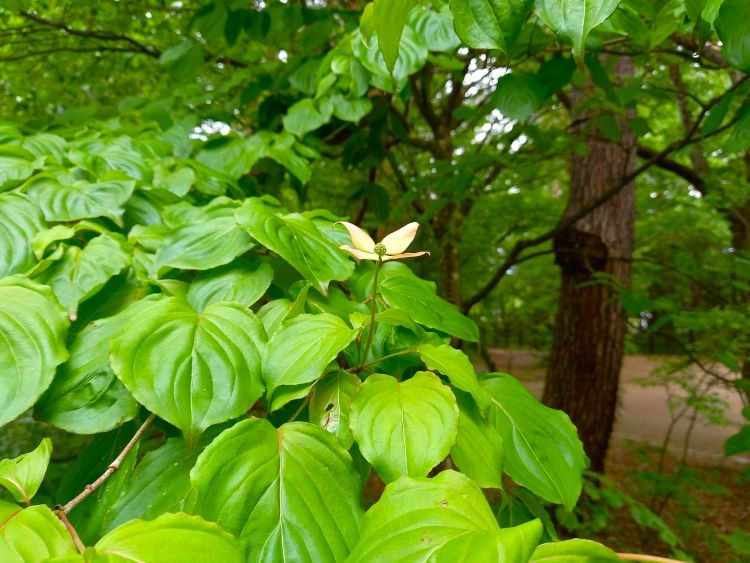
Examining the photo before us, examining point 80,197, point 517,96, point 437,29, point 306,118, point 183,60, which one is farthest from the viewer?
point 183,60

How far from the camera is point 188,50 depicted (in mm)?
2281

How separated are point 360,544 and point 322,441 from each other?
14 centimetres

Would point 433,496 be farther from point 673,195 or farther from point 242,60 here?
point 673,195

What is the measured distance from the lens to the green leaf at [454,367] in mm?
672

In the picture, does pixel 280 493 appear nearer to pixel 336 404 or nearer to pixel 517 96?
pixel 336 404

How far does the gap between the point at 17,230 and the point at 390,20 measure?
803 mm

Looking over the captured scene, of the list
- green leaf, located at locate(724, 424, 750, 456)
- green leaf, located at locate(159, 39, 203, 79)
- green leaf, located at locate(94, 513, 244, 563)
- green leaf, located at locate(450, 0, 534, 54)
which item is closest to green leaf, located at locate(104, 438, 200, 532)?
green leaf, located at locate(94, 513, 244, 563)

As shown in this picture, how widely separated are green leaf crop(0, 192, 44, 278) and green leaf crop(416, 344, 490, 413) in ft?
2.39

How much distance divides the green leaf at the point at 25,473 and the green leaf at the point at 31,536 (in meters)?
0.03

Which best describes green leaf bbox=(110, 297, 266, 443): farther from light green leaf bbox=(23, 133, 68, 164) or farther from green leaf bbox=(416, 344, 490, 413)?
light green leaf bbox=(23, 133, 68, 164)

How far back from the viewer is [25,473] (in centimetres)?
58

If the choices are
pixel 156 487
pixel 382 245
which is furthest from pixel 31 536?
pixel 382 245

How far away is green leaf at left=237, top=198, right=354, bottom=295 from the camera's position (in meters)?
0.86

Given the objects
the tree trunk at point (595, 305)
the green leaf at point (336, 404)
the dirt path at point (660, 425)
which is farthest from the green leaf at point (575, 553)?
the dirt path at point (660, 425)
